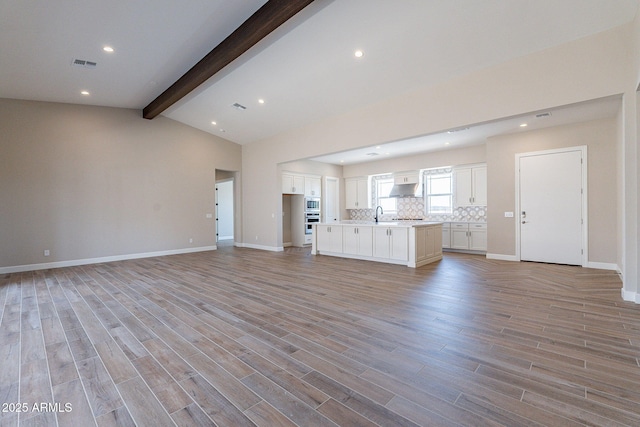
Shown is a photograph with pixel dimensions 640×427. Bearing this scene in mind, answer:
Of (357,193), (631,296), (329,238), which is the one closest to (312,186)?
(357,193)

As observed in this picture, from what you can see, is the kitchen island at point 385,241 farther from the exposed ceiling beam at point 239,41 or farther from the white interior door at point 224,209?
the white interior door at point 224,209

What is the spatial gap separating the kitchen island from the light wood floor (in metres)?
1.42

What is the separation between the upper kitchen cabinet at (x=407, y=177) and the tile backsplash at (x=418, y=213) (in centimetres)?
58

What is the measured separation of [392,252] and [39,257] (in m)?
7.46

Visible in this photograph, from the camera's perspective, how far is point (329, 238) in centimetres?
725

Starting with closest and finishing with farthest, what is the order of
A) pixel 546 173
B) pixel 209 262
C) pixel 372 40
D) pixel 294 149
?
pixel 372 40 → pixel 546 173 → pixel 209 262 → pixel 294 149

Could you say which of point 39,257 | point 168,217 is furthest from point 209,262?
point 39,257

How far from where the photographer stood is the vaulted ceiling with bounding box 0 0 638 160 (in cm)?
343

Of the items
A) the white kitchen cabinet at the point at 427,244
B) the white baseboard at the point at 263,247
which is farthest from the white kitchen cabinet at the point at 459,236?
the white baseboard at the point at 263,247

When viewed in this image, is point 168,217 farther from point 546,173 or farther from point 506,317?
point 546,173

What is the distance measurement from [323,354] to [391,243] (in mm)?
4066

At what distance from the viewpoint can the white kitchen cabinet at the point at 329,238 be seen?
7062 mm

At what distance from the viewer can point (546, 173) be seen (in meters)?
5.90

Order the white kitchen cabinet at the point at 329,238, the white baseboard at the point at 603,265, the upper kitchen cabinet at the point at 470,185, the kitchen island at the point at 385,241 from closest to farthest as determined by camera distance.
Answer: the white baseboard at the point at 603,265, the kitchen island at the point at 385,241, the white kitchen cabinet at the point at 329,238, the upper kitchen cabinet at the point at 470,185
